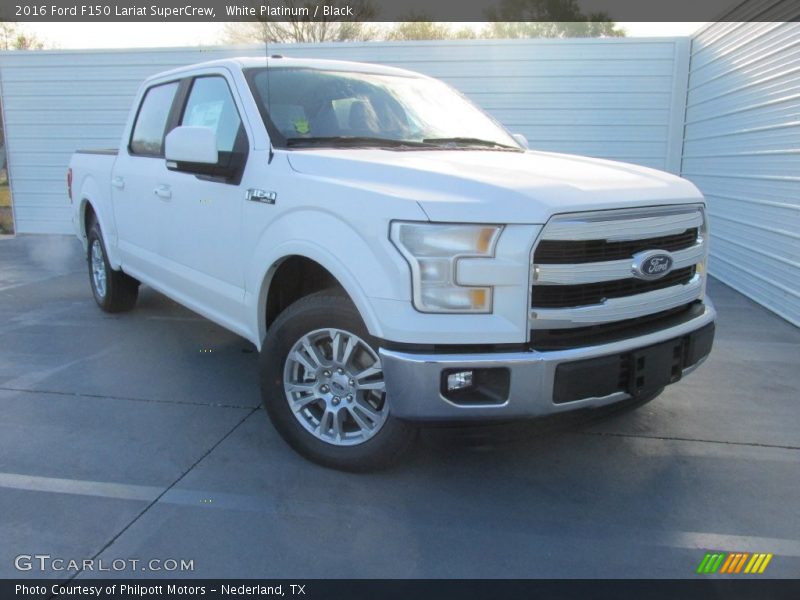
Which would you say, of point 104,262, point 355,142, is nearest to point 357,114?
point 355,142

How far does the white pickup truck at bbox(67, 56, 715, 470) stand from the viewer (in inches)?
107

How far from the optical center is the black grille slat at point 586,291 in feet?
9.08

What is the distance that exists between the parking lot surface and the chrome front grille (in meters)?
0.53

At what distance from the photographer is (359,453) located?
10.5ft

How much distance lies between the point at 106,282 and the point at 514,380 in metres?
4.81

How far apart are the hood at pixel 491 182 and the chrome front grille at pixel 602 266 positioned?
7cm

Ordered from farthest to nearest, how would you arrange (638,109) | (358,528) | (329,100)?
(638,109), (329,100), (358,528)

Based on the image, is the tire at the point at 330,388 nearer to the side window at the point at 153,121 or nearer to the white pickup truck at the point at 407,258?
the white pickup truck at the point at 407,258

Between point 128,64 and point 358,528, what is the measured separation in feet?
36.0

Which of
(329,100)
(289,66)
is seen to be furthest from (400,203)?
(289,66)

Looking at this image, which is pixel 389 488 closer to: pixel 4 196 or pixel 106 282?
pixel 106 282
